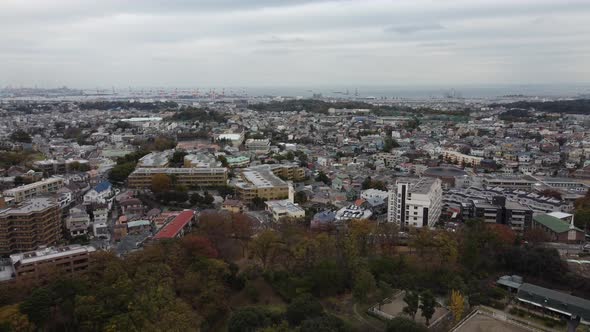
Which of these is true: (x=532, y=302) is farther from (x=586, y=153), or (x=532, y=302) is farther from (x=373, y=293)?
(x=586, y=153)

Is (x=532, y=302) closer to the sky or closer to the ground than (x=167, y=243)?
closer to the ground

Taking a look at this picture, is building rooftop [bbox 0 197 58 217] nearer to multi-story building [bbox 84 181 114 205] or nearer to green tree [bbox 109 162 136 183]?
multi-story building [bbox 84 181 114 205]

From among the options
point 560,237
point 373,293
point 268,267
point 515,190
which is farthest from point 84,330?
point 515,190

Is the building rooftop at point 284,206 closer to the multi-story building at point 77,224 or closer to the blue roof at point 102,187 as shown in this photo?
the multi-story building at point 77,224

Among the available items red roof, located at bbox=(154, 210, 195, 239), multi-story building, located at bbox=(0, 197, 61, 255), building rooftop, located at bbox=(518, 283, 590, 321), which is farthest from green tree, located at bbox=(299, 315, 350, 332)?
multi-story building, located at bbox=(0, 197, 61, 255)

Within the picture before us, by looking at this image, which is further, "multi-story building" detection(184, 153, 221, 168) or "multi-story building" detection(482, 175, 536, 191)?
"multi-story building" detection(184, 153, 221, 168)

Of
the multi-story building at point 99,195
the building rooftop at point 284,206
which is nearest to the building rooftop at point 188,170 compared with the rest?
the multi-story building at point 99,195
